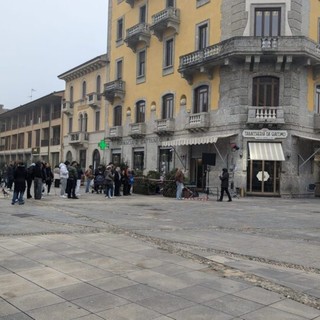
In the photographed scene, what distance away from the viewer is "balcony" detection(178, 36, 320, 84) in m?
24.3

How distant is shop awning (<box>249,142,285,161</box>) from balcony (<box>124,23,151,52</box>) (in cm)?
1404

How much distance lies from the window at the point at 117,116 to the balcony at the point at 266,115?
15.8m

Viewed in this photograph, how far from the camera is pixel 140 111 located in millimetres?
35281

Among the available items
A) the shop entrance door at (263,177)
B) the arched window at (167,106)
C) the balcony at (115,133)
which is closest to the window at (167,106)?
the arched window at (167,106)

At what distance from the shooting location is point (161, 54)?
107 feet

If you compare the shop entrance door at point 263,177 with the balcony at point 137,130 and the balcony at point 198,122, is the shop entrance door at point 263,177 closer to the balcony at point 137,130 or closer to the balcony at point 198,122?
the balcony at point 198,122

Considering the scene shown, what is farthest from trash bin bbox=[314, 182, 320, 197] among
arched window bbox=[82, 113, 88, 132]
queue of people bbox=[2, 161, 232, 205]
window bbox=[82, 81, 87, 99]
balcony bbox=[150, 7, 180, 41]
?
window bbox=[82, 81, 87, 99]

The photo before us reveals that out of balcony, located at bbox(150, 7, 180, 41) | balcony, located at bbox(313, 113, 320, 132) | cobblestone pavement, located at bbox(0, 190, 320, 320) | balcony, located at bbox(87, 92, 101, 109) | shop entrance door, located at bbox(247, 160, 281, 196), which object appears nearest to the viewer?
cobblestone pavement, located at bbox(0, 190, 320, 320)

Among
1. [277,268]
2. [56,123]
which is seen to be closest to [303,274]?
[277,268]

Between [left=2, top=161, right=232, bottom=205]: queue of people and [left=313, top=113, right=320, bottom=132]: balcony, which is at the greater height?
[left=313, top=113, right=320, bottom=132]: balcony

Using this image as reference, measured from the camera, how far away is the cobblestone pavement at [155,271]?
4570mm

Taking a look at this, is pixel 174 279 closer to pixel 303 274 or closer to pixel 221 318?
pixel 221 318

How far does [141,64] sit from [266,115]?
14296 millimetres

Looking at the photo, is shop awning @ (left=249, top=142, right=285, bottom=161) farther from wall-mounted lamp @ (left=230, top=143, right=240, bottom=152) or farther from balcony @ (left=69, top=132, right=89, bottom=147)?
balcony @ (left=69, top=132, right=89, bottom=147)
